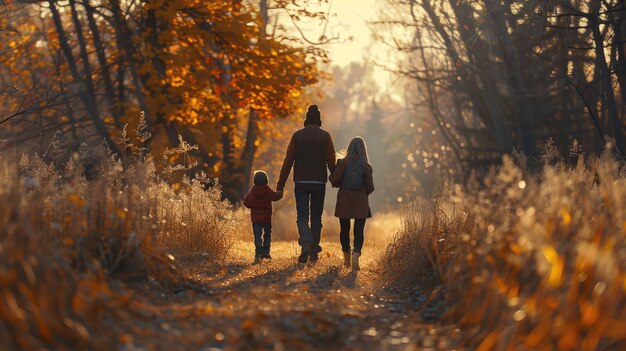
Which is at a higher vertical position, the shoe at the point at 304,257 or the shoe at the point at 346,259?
the shoe at the point at 304,257

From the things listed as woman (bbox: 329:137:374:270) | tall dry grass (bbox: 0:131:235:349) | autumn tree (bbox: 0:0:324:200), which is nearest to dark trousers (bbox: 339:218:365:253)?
woman (bbox: 329:137:374:270)

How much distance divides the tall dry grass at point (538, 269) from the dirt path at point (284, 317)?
330 millimetres

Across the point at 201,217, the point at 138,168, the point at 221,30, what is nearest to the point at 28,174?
the point at 138,168

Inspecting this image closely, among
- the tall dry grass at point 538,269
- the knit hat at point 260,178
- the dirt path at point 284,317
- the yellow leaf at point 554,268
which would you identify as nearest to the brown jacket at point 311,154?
the knit hat at point 260,178

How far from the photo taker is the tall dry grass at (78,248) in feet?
15.1

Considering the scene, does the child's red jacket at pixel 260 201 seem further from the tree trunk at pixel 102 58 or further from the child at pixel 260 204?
the tree trunk at pixel 102 58

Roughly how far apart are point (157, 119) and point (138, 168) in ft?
35.6

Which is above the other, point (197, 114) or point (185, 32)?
point (185, 32)

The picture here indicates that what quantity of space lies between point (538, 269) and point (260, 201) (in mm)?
6340

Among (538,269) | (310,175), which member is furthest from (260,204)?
(538,269)

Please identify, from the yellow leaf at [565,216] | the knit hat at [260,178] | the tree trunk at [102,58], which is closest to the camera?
the yellow leaf at [565,216]

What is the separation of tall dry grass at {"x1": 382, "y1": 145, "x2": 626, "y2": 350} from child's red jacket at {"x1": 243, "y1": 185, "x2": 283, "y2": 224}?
12.2 feet

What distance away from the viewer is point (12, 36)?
23.8m

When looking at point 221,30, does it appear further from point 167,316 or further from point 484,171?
point 167,316
